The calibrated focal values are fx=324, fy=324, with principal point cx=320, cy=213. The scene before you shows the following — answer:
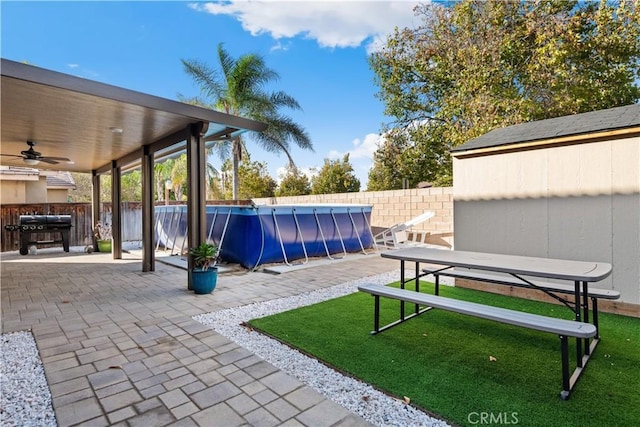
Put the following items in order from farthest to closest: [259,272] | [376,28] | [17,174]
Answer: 1. [376,28]
2. [17,174]
3. [259,272]

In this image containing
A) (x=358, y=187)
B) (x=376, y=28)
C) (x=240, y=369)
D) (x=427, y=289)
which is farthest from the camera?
(x=358, y=187)

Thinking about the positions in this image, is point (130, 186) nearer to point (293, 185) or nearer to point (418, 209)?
point (293, 185)

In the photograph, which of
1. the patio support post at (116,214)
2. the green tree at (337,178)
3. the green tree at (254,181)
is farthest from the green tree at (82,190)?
the patio support post at (116,214)

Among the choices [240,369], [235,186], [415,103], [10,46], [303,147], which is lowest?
[240,369]

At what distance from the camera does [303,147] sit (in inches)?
612

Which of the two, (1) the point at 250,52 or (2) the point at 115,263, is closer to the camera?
(2) the point at 115,263

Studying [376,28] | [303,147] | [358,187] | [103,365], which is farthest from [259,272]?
[358,187]

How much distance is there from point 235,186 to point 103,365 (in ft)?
44.9

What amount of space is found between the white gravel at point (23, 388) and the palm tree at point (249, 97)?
510 inches

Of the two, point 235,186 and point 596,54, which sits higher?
point 596,54

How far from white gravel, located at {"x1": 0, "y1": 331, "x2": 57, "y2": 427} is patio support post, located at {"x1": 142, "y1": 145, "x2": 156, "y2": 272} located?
3345mm

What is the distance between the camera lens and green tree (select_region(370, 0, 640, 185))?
9.63m

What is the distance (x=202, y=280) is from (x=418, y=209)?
7700 millimetres

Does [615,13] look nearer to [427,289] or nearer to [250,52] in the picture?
[427,289]
